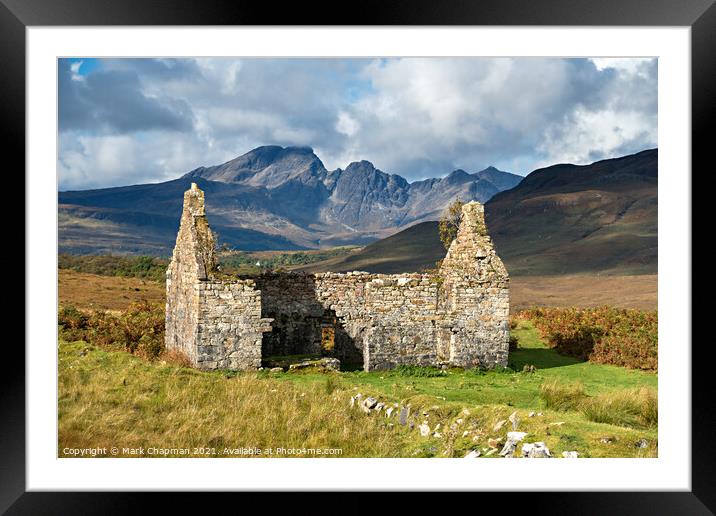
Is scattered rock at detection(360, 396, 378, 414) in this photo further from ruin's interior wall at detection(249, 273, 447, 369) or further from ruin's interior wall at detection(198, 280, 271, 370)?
ruin's interior wall at detection(249, 273, 447, 369)

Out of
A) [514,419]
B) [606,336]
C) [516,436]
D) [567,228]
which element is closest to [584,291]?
[606,336]

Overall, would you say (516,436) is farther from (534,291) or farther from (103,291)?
(534,291)

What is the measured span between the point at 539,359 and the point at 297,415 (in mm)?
9837

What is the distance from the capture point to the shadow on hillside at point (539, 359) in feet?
54.4

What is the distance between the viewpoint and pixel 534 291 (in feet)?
156

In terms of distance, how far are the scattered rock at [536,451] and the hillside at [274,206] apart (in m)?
80.8

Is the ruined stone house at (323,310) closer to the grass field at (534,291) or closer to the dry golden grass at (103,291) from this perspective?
the dry golden grass at (103,291)

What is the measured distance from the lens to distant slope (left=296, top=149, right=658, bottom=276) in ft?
216

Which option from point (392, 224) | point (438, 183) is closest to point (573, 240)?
point (392, 224)

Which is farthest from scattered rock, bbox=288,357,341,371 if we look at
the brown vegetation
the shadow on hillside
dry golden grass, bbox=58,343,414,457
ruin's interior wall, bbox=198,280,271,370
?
the brown vegetation

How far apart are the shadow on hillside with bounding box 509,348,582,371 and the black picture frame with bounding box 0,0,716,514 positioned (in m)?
7.93
